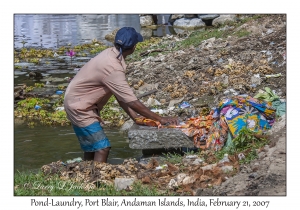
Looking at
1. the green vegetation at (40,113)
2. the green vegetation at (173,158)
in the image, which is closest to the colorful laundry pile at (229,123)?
the green vegetation at (173,158)

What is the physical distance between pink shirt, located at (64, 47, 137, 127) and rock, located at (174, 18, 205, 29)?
52.3 feet

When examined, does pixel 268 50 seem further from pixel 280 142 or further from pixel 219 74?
pixel 280 142

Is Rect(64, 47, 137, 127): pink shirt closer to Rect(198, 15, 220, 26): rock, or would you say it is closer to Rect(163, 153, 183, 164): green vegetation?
Rect(163, 153, 183, 164): green vegetation

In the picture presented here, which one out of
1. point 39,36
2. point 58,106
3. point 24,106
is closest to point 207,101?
point 58,106

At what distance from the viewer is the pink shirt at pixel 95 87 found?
5.23 m

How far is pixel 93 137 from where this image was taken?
5.54 meters

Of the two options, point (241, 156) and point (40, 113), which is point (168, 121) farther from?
point (40, 113)

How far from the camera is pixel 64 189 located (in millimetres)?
4836

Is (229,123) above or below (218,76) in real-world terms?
below

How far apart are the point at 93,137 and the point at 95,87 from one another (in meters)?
0.56

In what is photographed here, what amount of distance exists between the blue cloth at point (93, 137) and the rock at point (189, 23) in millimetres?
15905

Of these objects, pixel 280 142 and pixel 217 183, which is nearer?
pixel 217 183

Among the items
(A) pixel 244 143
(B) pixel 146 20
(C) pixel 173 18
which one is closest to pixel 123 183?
(A) pixel 244 143

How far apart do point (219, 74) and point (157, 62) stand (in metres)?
2.40
